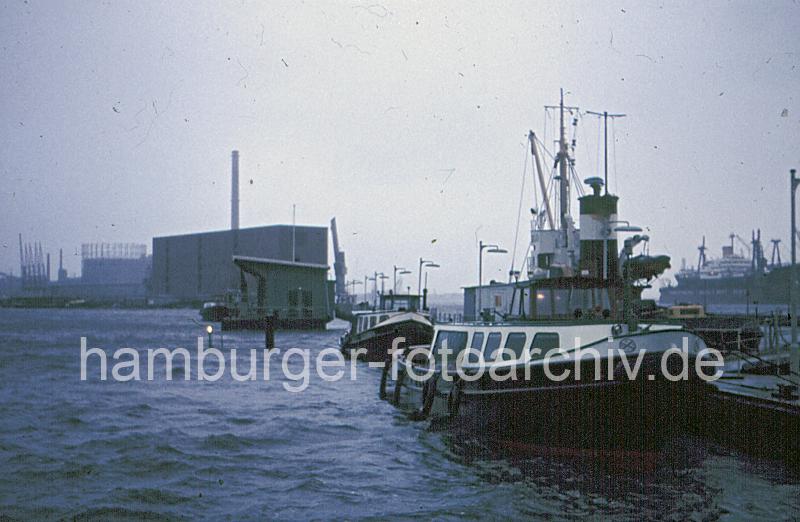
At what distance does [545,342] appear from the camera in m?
14.2

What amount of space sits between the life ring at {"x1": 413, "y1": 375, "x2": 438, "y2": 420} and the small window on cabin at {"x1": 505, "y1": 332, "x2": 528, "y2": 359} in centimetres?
306

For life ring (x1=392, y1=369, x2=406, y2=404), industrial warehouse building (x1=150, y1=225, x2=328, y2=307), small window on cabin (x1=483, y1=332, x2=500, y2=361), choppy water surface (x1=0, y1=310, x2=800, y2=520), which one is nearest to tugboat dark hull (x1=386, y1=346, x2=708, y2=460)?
choppy water surface (x1=0, y1=310, x2=800, y2=520)

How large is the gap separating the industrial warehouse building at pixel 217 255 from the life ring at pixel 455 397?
275 feet

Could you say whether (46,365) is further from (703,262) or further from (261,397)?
(703,262)

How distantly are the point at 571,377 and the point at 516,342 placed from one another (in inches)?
80.7

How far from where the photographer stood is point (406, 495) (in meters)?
12.6

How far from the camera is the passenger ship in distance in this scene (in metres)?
12.5

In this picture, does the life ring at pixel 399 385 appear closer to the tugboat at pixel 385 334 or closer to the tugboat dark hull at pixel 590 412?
the tugboat dark hull at pixel 590 412

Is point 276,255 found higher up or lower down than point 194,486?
higher up

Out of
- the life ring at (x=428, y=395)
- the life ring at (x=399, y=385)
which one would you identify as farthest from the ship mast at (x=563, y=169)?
the life ring at (x=428, y=395)

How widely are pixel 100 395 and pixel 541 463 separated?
1663 centimetres

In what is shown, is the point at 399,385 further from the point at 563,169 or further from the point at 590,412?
the point at 563,169

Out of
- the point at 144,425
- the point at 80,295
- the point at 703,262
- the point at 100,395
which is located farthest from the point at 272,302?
the point at 80,295

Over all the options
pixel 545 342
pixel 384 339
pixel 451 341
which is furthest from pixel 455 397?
pixel 384 339
